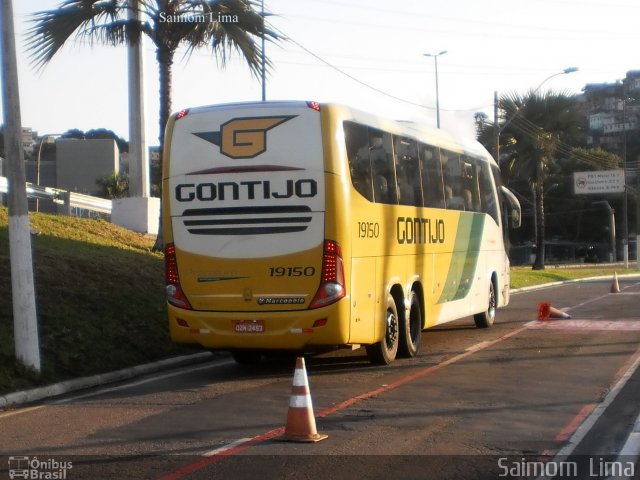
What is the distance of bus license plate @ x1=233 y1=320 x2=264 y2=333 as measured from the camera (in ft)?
39.9

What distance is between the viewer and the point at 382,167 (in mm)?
13492

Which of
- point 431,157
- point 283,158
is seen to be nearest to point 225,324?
point 283,158

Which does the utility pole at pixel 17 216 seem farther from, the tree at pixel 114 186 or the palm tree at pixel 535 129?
the palm tree at pixel 535 129

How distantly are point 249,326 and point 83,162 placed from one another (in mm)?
53392

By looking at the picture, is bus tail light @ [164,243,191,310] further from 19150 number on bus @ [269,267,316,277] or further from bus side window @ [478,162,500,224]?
bus side window @ [478,162,500,224]

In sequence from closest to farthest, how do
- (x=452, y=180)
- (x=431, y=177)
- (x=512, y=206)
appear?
(x=431, y=177)
(x=452, y=180)
(x=512, y=206)

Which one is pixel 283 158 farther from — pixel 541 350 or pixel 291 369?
pixel 541 350

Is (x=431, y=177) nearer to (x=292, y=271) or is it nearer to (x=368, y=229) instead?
(x=368, y=229)

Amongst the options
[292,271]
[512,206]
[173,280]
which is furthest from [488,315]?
[173,280]

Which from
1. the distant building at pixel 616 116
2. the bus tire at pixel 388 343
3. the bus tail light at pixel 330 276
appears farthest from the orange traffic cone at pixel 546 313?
the distant building at pixel 616 116

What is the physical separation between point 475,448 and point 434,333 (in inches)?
416

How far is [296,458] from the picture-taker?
25.6 feet

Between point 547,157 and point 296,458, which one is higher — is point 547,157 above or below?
above

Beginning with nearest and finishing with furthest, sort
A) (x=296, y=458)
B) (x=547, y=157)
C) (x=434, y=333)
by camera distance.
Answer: (x=296, y=458) < (x=434, y=333) < (x=547, y=157)
